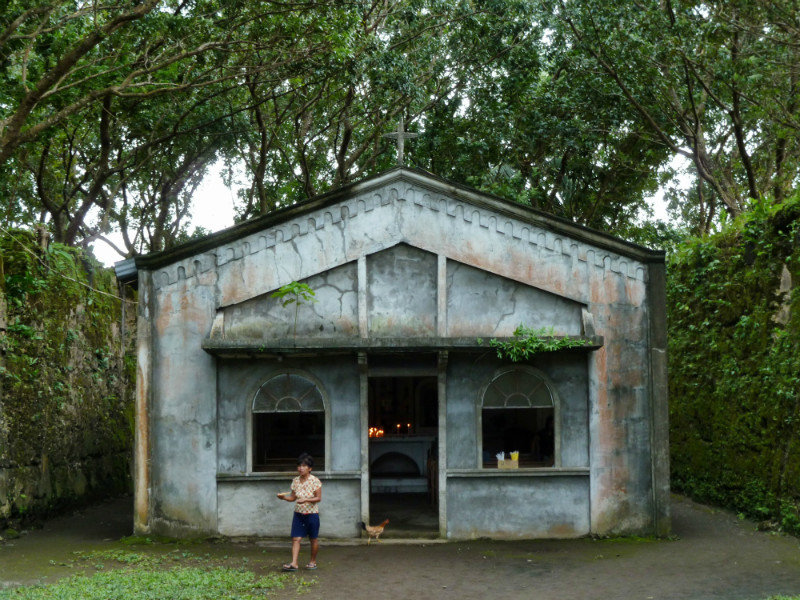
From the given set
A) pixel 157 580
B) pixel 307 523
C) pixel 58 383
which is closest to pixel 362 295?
pixel 307 523

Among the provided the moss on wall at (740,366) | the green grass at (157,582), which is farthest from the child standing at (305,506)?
the moss on wall at (740,366)

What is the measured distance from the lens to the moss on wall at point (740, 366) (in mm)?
11531

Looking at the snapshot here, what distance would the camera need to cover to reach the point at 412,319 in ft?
36.8

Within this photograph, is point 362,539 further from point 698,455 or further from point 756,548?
point 698,455

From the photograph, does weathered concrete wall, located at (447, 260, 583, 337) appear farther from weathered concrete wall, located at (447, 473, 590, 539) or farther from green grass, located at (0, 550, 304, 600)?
green grass, located at (0, 550, 304, 600)

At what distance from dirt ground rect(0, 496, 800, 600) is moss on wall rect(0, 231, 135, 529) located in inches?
50.0

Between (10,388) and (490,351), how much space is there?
23.0 feet

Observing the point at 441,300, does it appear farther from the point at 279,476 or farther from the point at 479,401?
the point at 279,476

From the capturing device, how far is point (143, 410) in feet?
36.0

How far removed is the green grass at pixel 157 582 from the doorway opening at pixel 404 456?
2.87 m

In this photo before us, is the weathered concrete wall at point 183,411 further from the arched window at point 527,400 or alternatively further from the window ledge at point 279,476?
the arched window at point 527,400

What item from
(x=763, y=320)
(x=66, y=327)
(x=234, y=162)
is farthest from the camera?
(x=234, y=162)

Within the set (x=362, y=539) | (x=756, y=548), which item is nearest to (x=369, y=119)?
(x=362, y=539)

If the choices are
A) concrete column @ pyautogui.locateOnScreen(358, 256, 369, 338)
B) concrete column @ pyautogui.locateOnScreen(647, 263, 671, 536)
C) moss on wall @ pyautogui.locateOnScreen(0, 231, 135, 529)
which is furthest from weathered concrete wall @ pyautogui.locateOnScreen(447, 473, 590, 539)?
moss on wall @ pyautogui.locateOnScreen(0, 231, 135, 529)
